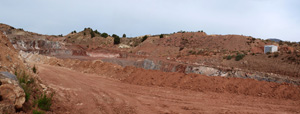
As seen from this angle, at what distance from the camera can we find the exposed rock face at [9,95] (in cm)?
523

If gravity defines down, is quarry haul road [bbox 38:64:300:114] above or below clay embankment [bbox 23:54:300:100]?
below

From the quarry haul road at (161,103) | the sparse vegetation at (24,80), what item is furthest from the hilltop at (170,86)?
the sparse vegetation at (24,80)

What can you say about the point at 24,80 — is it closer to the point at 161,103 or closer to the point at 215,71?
the point at 161,103

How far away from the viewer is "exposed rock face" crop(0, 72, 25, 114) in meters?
5.23

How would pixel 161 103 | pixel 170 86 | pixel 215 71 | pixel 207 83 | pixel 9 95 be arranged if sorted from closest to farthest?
pixel 9 95 → pixel 161 103 → pixel 207 83 → pixel 170 86 → pixel 215 71

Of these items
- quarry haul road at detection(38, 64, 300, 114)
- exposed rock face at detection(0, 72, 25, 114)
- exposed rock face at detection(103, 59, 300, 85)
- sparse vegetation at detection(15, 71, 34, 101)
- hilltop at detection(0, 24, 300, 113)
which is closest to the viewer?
exposed rock face at detection(0, 72, 25, 114)

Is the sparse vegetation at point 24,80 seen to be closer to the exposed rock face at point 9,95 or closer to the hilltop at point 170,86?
the hilltop at point 170,86

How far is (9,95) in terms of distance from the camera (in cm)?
550

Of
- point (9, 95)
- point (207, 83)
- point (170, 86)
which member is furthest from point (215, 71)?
point (9, 95)

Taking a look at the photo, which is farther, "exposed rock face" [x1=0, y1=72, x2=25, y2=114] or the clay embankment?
the clay embankment

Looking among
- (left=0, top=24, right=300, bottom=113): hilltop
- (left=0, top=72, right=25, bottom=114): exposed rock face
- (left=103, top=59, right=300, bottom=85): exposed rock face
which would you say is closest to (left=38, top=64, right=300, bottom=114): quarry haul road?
(left=0, top=24, right=300, bottom=113): hilltop

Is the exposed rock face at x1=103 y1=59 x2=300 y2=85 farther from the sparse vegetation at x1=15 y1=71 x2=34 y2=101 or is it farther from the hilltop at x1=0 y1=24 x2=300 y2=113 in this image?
the sparse vegetation at x1=15 y1=71 x2=34 y2=101

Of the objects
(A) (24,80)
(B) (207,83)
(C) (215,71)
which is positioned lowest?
(B) (207,83)

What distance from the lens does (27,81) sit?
7516 millimetres
